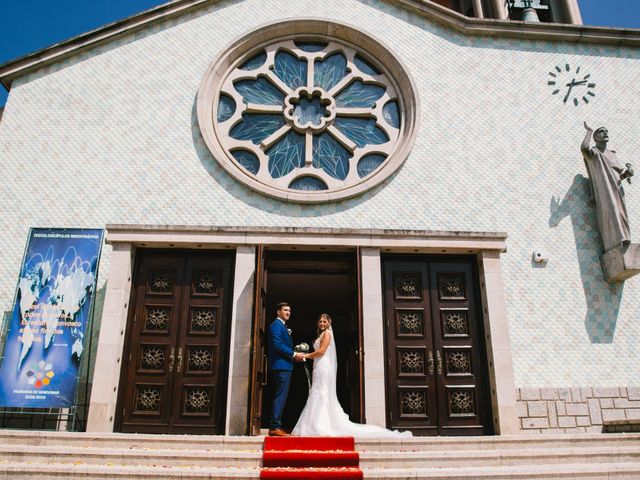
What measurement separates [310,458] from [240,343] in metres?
2.97

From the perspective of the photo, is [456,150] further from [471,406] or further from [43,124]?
[43,124]

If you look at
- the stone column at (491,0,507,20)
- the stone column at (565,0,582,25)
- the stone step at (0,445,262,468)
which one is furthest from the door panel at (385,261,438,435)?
the stone column at (565,0,582,25)

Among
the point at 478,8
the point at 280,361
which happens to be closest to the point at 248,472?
the point at 280,361

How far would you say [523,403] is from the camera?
9.14m

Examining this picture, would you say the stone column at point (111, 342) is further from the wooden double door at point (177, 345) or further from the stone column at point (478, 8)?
the stone column at point (478, 8)

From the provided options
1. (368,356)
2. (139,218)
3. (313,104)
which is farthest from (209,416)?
(313,104)

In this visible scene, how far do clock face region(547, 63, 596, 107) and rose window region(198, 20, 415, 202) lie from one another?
3024 mm

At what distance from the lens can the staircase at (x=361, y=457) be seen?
587cm

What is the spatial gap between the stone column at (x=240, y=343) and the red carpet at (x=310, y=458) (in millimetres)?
1716

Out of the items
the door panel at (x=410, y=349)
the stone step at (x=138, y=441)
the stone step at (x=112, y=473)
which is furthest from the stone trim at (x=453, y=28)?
the stone step at (x=112, y=473)

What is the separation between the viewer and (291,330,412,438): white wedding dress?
7696 mm

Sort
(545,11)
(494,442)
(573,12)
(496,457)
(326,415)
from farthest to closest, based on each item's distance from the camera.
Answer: (545,11) < (573,12) < (326,415) < (494,442) < (496,457)

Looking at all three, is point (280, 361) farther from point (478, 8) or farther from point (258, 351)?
point (478, 8)

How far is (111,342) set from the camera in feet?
28.9
